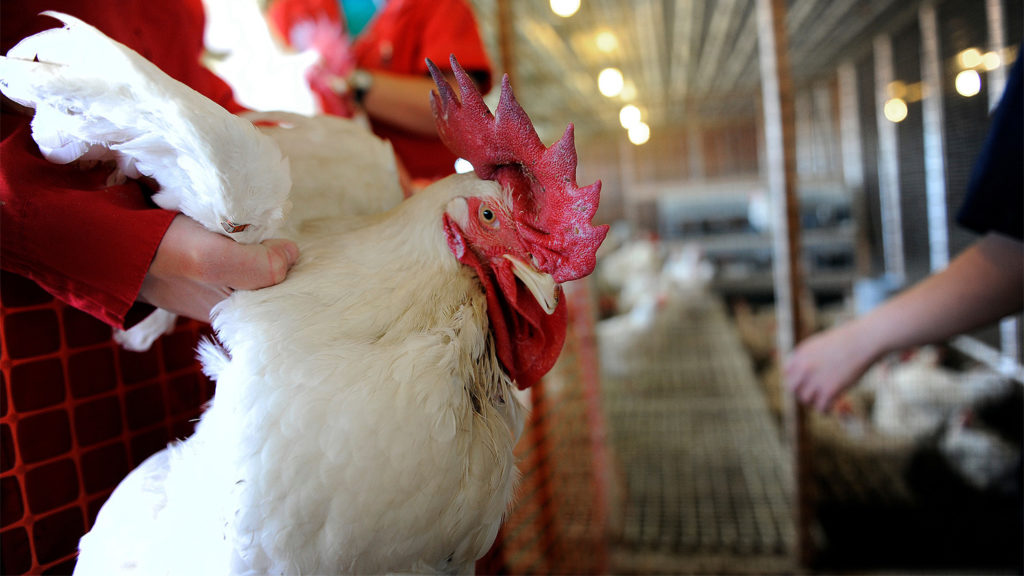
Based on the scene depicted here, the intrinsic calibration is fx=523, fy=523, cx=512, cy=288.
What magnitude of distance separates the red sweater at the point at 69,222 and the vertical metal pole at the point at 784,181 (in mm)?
2269

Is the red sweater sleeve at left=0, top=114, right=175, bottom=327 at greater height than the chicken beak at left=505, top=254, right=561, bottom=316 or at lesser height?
greater

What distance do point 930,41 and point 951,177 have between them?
1057mm

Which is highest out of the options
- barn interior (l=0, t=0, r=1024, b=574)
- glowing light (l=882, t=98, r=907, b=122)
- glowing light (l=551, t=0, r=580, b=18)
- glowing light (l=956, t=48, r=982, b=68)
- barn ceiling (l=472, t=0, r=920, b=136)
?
barn ceiling (l=472, t=0, r=920, b=136)

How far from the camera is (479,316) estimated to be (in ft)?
2.44

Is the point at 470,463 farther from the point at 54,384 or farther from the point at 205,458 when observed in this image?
the point at 54,384

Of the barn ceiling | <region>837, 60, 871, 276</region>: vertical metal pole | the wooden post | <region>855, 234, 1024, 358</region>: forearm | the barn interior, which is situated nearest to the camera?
the barn interior

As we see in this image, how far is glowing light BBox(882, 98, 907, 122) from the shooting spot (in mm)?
4176

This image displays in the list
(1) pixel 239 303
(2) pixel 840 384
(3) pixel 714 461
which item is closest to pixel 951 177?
(3) pixel 714 461

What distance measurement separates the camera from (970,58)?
2705mm

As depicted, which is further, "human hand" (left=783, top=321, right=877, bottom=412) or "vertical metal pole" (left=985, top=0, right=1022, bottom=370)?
"vertical metal pole" (left=985, top=0, right=1022, bottom=370)

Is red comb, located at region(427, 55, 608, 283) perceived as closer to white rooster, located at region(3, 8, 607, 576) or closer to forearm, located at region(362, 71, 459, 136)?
white rooster, located at region(3, 8, 607, 576)

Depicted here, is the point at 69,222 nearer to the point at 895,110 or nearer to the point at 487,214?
the point at 487,214

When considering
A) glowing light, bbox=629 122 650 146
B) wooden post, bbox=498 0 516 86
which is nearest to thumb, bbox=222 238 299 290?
wooden post, bbox=498 0 516 86

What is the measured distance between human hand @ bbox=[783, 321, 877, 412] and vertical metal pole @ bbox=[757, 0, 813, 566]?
0.95m
